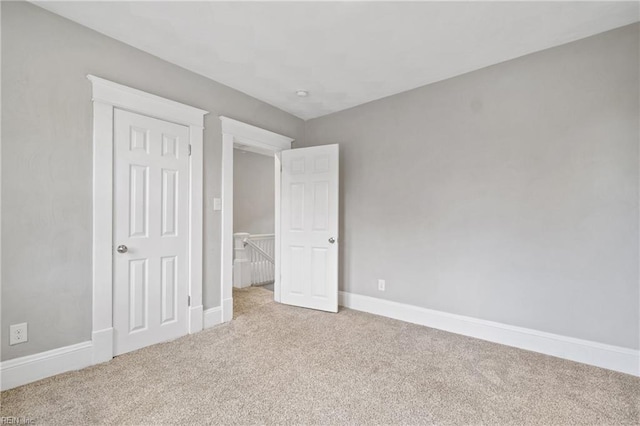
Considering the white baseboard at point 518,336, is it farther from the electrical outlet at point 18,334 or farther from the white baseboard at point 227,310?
the electrical outlet at point 18,334

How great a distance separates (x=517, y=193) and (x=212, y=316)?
10.2ft

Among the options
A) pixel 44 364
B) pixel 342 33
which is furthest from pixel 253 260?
pixel 342 33

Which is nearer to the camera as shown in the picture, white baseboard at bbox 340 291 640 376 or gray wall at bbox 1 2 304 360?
gray wall at bbox 1 2 304 360

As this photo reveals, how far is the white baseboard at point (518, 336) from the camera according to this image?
2.19 m

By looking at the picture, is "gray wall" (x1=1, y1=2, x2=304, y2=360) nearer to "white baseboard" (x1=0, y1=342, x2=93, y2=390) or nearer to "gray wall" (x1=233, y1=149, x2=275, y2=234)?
"white baseboard" (x1=0, y1=342, x2=93, y2=390)

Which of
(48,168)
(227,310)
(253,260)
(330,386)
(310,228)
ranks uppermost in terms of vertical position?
(48,168)

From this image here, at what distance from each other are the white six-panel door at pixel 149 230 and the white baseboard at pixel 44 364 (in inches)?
8.5

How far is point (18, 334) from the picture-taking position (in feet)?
6.31

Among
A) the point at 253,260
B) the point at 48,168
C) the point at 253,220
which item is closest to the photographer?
the point at 48,168

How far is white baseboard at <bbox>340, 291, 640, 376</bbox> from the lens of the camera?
7.18ft

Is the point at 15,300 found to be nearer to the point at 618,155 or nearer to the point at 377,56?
the point at 377,56

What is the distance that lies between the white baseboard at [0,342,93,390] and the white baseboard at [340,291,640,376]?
2661 millimetres

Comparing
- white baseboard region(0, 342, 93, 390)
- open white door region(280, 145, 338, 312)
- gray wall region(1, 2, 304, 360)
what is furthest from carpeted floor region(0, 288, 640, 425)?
open white door region(280, 145, 338, 312)

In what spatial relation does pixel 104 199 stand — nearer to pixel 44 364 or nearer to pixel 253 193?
pixel 44 364
